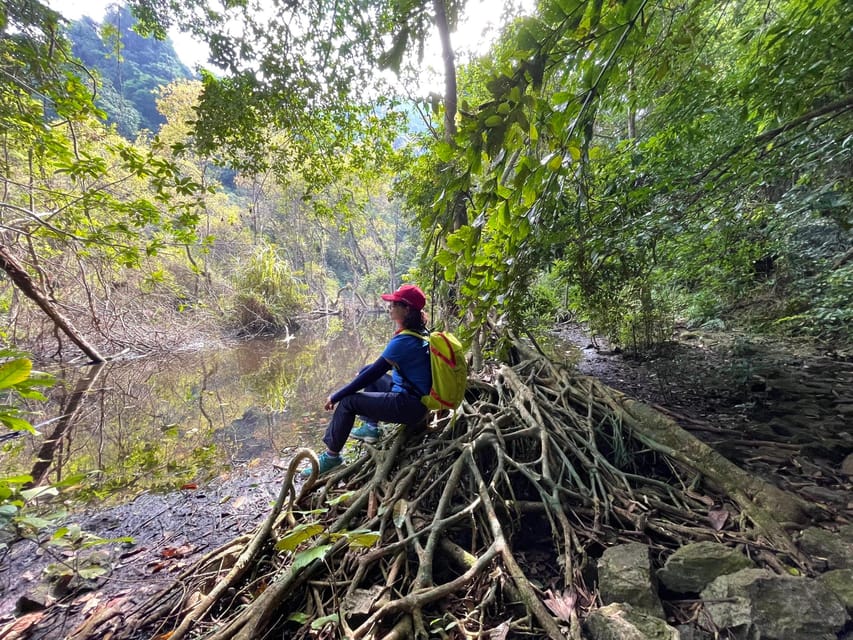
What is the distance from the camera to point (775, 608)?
1408 millimetres

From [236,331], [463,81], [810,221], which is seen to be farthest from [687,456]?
[236,331]

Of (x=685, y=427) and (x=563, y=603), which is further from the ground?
(x=563, y=603)

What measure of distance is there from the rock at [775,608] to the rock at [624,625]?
32cm

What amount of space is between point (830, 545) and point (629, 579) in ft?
3.40

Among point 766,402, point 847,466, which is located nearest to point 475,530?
point 847,466

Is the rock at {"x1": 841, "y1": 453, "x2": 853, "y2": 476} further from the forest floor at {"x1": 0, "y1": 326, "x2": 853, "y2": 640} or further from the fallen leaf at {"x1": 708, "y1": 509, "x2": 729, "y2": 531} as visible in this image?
the fallen leaf at {"x1": 708, "y1": 509, "x2": 729, "y2": 531}

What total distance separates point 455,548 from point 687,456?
1.82 meters

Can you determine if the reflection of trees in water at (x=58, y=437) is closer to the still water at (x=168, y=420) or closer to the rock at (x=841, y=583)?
the still water at (x=168, y=420)

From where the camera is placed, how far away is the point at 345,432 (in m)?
3.14

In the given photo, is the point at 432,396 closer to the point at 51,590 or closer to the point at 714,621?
the point at 714,621

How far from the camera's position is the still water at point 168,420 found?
4059 mm

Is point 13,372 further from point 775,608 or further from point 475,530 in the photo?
point 775,608

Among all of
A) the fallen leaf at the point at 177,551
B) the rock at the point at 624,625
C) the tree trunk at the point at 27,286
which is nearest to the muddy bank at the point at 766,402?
the rock at the point at 624,625

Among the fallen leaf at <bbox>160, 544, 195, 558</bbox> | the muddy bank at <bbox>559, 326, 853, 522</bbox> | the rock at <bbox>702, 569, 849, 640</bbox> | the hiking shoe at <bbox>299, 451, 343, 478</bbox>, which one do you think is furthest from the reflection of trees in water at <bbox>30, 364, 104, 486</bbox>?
the muddy bank at <bbox>559, 326, 853, 522</bbox>
